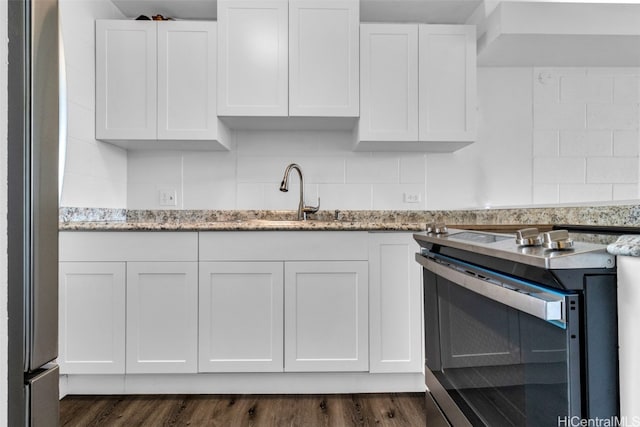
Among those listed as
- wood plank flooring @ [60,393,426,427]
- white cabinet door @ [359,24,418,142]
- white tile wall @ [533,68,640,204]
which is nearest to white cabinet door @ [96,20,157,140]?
white cabinet door @ [359,24,418,142]

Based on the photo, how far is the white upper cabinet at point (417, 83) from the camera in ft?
7.31

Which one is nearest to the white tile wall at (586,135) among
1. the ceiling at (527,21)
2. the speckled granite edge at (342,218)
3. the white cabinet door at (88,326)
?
the ceiling at (527,21)

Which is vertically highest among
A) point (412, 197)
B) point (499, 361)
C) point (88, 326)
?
point (412, 197)

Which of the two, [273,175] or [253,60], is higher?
[253,60]

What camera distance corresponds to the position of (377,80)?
2230 mm

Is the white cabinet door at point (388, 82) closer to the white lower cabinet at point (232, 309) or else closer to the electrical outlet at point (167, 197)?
the white lower cabinet at point (232, 309)

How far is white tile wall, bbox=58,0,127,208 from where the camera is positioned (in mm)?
1965

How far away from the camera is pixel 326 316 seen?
1851 millimetres

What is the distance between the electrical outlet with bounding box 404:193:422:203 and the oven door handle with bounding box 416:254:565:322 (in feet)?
5.29

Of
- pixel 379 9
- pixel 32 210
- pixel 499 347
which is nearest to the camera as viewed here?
pixel 32 210

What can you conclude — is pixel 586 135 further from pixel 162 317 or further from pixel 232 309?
pixel 162 317

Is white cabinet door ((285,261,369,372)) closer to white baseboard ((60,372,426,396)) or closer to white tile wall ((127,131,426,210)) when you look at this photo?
white baseboard ((60,372,426,396))

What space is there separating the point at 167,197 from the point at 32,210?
2.18 m

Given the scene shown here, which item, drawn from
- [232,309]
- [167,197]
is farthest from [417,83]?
[167,197]
